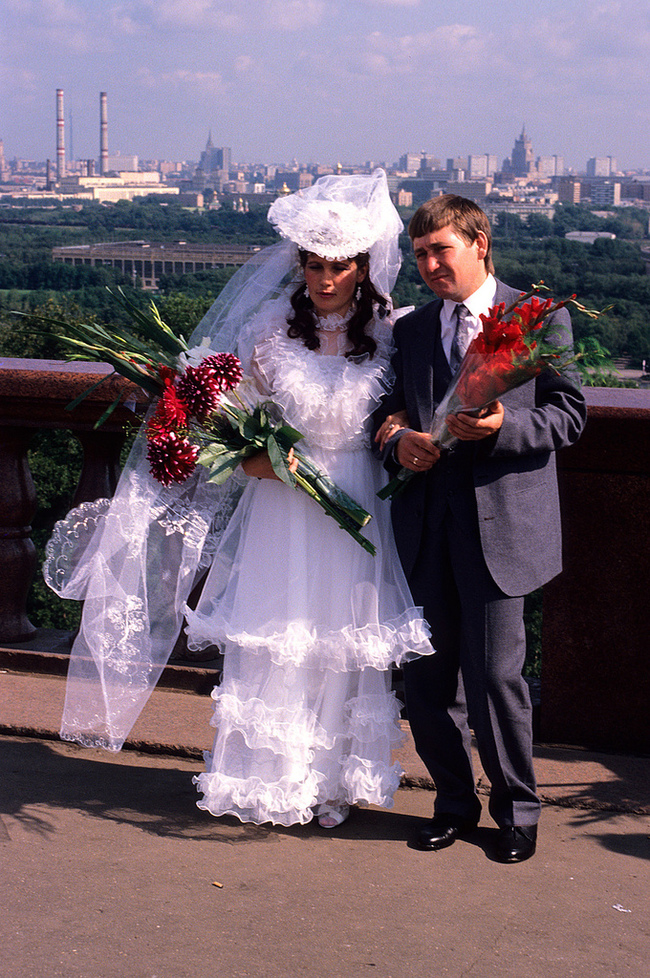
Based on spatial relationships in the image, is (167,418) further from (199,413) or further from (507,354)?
(507,354)

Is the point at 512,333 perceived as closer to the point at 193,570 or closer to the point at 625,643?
the point at 193,570

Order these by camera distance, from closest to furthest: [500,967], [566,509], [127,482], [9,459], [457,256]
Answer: [500,967] → [457,256] → [127,482] → [566,509] → [9,459]

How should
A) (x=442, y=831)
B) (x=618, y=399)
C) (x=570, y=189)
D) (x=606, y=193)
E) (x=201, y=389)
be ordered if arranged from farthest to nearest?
(x=570, y=189)
(x=606, y=193)
(x=618, y=399)
(x=442, y=831)
(x=201, y=389)

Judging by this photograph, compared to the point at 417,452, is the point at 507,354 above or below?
above

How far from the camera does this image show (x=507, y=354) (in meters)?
2.46

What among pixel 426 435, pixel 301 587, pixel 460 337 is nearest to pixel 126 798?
Result: pixel 301 587

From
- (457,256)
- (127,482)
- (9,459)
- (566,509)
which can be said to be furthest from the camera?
(9,459)

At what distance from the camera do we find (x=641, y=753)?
3574 mm

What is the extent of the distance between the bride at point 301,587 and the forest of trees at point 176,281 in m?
0.27

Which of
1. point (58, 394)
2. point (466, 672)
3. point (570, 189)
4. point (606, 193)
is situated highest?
point (570, 189)

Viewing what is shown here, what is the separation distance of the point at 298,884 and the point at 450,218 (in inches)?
70.8

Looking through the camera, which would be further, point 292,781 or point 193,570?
point 193,570

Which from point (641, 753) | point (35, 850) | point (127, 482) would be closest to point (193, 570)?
point (127, 482)

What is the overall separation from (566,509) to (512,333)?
1.22 meters
